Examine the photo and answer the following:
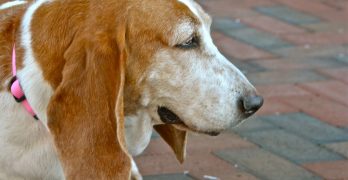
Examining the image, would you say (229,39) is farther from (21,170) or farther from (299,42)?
(21,170)

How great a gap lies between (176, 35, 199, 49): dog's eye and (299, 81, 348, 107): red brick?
1.89 metres

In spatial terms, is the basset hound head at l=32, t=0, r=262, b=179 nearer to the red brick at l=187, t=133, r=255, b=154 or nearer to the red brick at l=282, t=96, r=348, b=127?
the red brick at l=187, t=133, r=255, b=154

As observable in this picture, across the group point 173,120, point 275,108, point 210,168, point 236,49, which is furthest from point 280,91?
point 173,120

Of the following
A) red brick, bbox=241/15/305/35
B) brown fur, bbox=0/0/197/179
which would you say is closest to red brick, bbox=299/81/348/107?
red brick, bbox=241/15/305/35

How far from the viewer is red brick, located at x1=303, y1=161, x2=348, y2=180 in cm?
445

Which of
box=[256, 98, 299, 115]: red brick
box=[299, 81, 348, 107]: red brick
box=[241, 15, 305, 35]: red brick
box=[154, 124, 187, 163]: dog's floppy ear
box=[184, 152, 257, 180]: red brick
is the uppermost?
box=[154, 124, 187, 163]: dog's floppy ear

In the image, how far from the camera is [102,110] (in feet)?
11.1

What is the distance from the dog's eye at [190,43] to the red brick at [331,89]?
189cm

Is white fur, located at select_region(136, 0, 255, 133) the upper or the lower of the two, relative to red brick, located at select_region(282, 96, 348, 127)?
upper

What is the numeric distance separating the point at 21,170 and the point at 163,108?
0.57 m

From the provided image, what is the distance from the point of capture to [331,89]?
5.37 meters

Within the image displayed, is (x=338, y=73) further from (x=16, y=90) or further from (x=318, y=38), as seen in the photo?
(x=16, y=90)

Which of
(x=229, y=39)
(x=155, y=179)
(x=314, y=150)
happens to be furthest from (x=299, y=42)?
(x=155, y=179)

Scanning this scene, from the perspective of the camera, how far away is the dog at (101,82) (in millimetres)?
3348
